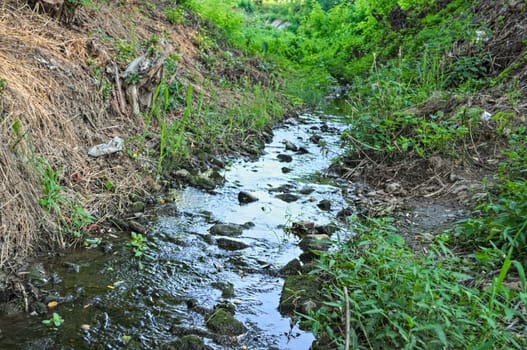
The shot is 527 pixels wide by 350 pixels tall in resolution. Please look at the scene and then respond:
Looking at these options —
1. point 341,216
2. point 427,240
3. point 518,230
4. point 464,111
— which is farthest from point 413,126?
point 518,230

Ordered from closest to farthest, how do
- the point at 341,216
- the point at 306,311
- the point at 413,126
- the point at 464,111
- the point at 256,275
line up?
1. the point at 306,311
2. the point at 256,275
3. the point at 341,216
4. the point at 464,111
5. the point at 413,126

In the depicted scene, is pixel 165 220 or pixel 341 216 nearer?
pixel 165 220

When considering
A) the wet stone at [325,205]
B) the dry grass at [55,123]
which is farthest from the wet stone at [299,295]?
the dry grass at [55,123]

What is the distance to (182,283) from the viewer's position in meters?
3.32

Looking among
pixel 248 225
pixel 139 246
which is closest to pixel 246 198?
pixel 248 225

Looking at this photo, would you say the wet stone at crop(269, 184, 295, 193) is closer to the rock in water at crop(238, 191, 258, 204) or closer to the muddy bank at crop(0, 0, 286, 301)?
the rock in water at crop(238, 191, 258, 204)

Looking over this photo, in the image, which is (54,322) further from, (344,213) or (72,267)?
(344,213)

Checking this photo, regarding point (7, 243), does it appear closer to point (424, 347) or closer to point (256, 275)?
point (256, 275)

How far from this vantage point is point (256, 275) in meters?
3.52

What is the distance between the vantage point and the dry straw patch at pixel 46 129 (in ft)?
11.0

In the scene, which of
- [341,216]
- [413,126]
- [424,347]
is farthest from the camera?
[413,126]

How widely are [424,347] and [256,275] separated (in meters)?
1.47

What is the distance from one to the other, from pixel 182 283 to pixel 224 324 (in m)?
0.59

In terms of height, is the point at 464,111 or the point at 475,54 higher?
the point at 475,54
